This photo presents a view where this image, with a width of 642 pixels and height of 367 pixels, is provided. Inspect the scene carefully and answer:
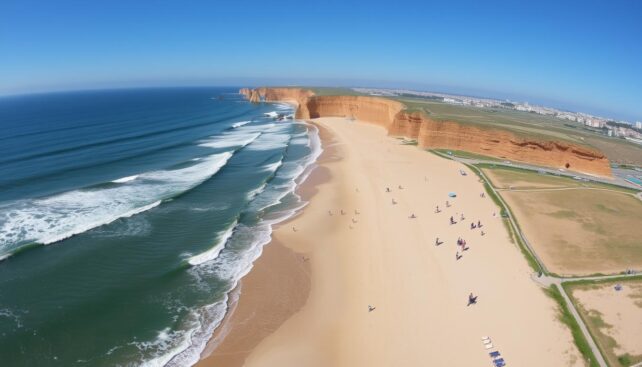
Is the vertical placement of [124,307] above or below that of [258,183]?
below

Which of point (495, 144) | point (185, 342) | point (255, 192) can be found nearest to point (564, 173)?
point (495, 144)

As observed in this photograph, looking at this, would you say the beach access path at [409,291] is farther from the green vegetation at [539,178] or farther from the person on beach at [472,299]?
the green vegetation at [539,178]

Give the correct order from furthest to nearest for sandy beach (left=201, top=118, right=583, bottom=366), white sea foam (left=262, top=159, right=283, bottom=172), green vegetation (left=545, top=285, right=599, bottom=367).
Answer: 1. white sea foam (left=262, top=159, right=283, bottom=172)
2. sandy beach (left=201, top=118, right=583, bottom=366)
3. green vegetation (left=545, top=285, right=599, bottom=367)

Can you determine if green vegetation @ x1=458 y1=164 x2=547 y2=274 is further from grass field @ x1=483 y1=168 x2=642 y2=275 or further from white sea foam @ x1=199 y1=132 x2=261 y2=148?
white sea foam @ x1=199 y1=132 x2=261 y2=148

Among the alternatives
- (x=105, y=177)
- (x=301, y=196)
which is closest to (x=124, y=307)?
(x=301, y=196)

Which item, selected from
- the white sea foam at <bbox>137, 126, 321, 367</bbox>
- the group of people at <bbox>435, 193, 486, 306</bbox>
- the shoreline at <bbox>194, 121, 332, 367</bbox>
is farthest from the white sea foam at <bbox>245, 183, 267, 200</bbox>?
the group of people at <bbox>435, 193, 486, 306</bbox>

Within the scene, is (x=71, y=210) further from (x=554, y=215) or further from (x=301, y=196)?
(x=554, y=215)

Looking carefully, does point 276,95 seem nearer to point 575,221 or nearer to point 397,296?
point 575,221
